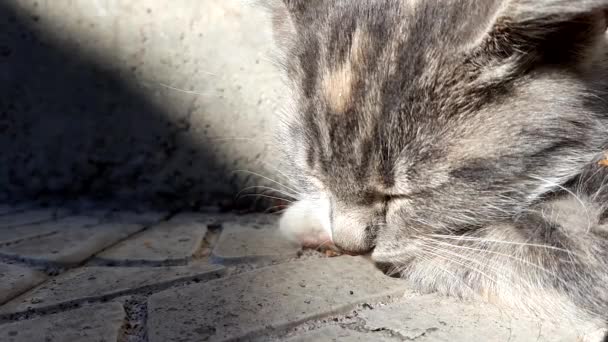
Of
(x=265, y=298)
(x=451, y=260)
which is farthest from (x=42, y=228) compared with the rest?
(x=451, y=260)

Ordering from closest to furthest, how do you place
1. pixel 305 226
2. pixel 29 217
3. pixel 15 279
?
pixel 15 279 → pixel 305 226 → pixel 29 217

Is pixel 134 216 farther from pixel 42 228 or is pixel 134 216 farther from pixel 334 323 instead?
pixel 334 323

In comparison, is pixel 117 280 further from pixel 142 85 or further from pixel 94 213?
pixel 142 85

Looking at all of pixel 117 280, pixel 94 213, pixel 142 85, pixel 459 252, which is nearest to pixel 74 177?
pixel 94 213

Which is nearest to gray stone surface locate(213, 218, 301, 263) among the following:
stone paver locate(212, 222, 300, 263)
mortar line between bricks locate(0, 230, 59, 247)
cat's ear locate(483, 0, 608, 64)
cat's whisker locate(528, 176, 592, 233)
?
stone paver locate(212, 222, 300, 263)

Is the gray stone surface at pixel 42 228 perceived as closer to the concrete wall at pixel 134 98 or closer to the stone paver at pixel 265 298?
the concrete wall at pixel 134 98

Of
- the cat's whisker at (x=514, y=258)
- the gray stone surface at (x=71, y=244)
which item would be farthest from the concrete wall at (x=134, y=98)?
the cat's whisker at (x=514, y=258)
